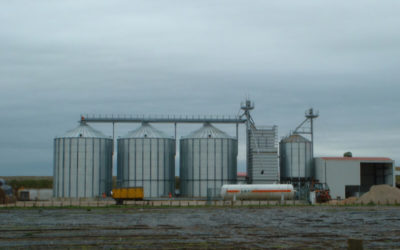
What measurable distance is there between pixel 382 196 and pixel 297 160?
66.6ft

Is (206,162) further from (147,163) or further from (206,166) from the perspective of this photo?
(147,163)

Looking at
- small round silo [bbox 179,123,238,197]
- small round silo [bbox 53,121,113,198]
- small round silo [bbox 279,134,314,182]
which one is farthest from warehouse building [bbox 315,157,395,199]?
small round silo [bbox 53,121,113,198]

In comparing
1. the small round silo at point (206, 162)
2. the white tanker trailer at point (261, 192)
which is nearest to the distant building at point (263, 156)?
the small round silo at point (206, 162)

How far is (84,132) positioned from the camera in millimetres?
77875

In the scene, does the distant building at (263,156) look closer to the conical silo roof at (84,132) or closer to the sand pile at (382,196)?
the sand pile at (382,196)

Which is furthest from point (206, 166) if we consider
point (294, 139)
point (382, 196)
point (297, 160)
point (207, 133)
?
point (382, 196)

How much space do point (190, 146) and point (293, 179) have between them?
1684cm

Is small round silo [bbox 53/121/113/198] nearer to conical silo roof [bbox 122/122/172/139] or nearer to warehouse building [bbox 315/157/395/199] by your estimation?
conical silo roof [bbox 122/122/172/139]

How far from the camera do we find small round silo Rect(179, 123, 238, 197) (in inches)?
3019

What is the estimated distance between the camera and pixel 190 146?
7856 cm

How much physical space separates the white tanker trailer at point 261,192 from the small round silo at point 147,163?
14263 mm

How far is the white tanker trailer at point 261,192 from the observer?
6525 centimetres

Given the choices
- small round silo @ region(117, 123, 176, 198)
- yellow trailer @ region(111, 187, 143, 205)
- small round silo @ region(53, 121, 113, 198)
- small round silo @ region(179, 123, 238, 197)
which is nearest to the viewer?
yellow trailer @ region(111, 187, 143, 205)

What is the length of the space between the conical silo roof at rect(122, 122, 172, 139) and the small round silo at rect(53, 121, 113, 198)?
461 centimetres
